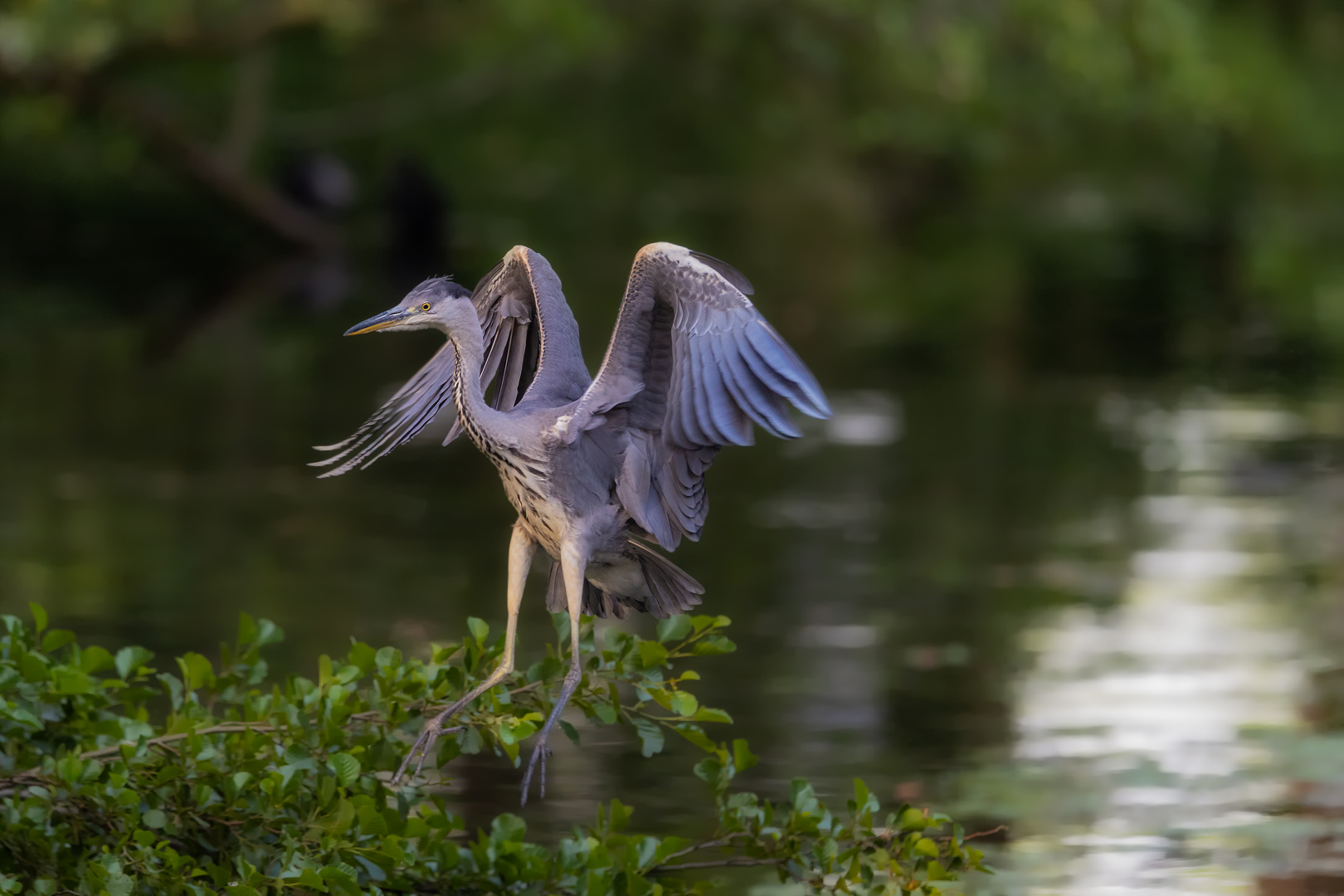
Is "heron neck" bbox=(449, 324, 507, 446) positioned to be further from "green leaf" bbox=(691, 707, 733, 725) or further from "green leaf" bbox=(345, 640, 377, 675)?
"green leaf" bbox=(345, 640, 377, 675)

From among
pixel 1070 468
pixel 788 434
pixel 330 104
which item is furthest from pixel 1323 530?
pixel 330 104

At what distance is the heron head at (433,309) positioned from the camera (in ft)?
12.3

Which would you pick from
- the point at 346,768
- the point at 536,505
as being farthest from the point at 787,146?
the point at 536,505

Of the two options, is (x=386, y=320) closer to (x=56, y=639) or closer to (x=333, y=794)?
(x=333, y=794)

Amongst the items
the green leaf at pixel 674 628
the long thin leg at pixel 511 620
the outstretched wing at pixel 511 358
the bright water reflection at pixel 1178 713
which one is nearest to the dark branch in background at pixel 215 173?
the bright water reflection at pixel 1178 713

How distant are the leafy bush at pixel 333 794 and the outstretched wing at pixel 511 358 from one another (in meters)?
0.61

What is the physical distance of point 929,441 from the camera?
527 inches

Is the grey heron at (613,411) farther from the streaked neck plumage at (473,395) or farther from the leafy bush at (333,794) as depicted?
the leafy bush at (333,794)

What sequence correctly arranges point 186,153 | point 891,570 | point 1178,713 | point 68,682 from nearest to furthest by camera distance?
point 68,682 < point 1178,713 < point 891,570 < point 186,153

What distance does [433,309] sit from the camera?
379cm

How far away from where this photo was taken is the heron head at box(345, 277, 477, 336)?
3.76 m

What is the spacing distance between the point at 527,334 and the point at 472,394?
1.89 ft

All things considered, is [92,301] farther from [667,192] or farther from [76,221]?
[667,192]

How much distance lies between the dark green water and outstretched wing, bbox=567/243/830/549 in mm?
2538
